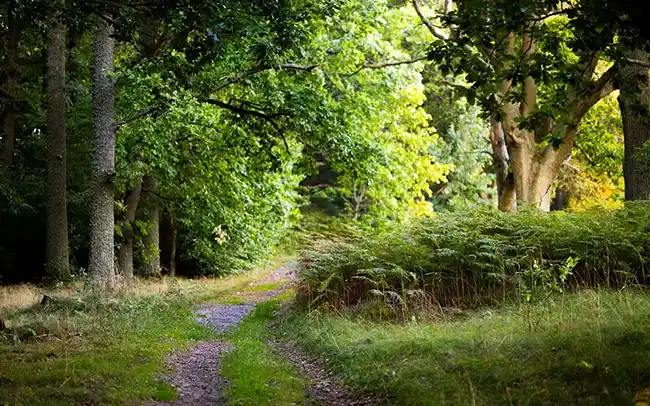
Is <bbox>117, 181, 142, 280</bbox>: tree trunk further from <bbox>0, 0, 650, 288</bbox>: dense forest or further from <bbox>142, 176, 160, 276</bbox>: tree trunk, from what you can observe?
<bbox>142, 176, 160, 276</bbox>: tree trunk

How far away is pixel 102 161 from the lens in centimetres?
1720

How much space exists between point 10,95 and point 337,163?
11.9m

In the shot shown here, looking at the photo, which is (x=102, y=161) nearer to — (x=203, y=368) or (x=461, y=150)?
(x=203, y=368)

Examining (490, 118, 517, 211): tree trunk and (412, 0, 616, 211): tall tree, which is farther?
(490, 118, 517, 211): tree trunk

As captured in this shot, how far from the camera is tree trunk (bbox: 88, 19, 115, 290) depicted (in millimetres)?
17172

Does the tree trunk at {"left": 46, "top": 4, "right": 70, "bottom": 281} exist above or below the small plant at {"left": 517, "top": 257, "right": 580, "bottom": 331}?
above

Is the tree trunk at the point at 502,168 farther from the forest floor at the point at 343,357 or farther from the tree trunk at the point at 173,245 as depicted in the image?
the tree trunk at the point at 173,245

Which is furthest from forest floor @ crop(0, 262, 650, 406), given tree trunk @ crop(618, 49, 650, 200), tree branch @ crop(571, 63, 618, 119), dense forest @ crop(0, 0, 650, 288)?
tree branch @ crop(571, 63, 618, 119)

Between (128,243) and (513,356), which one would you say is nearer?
(513,356)

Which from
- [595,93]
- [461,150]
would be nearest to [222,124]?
[595,93]

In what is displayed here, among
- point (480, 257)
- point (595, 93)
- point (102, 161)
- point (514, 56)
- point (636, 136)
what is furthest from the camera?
point (102, 161)

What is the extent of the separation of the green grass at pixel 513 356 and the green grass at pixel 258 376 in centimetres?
73

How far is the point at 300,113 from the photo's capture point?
18000 millimetres

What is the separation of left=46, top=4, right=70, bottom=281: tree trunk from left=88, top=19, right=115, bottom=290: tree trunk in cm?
269
